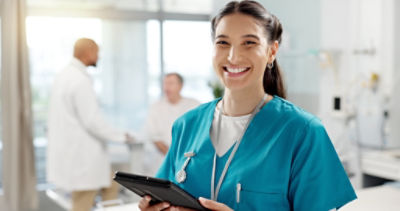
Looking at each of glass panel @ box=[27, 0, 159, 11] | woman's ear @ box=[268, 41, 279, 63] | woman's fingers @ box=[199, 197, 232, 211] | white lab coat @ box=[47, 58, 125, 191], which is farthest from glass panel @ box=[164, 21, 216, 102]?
woman's fingers @ box=[199, 197, 232, 211]

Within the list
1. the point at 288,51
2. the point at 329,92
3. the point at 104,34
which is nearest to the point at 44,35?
the point at 104,34

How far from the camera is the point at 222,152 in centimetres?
125

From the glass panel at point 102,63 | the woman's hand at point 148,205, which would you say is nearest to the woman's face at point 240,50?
the woman's hand at point 148,205

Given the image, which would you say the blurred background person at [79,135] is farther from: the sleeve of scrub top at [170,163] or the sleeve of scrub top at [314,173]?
the sleeve of scrub top at [314,173]

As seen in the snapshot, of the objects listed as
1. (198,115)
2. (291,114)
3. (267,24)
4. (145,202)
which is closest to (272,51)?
(267,24)

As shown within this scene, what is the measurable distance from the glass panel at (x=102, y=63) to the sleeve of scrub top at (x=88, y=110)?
106 centimetres

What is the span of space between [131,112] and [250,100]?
322cm

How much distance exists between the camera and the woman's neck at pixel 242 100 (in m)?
1.25

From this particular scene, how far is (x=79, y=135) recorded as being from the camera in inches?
121

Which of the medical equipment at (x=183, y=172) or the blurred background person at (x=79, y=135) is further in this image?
the blurred background person at (x=79, y=135)

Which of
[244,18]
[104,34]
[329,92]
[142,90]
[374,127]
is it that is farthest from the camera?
[142,90]

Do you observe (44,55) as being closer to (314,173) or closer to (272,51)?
(272,51)

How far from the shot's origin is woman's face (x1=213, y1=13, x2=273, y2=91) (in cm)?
117

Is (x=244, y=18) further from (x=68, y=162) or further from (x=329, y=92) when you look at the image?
(x=329, y=92)
